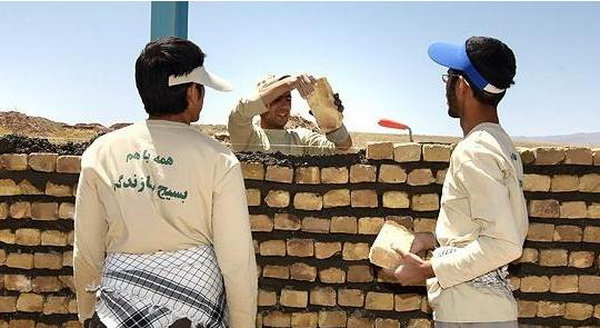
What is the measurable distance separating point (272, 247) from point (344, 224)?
16.3 inches

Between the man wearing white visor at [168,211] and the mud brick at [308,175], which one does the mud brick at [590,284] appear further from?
the man wearing white visor at [168,211]

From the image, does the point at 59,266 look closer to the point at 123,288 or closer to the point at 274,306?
the point at 274,306

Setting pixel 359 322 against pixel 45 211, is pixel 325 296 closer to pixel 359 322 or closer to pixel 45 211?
pixel 359 322

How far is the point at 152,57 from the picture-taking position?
2215 mm

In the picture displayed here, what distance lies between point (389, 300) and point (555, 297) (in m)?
0.88

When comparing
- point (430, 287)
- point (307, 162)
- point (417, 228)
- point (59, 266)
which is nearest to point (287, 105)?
point (307, 162)

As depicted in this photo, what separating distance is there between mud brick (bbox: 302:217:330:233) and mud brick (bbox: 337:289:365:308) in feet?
1.14

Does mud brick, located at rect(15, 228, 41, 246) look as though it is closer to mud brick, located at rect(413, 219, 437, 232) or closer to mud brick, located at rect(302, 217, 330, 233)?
mud brick, located at rect(302, 217, 330, 233)

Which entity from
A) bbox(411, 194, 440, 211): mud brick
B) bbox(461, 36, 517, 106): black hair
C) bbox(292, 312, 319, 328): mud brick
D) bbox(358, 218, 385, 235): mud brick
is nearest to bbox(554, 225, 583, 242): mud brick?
bbox(411, 194, 440, 211): mud brick

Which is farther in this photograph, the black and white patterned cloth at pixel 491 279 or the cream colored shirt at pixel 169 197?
the black and white patterned cloth at pixel 491 279

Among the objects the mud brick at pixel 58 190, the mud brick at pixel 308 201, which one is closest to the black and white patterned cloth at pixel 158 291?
the mud brick at pixel 308 201

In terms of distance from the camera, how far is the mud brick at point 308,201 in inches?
154

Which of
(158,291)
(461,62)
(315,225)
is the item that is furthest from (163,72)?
(315,225)

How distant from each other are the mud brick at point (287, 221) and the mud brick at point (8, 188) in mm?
1474
